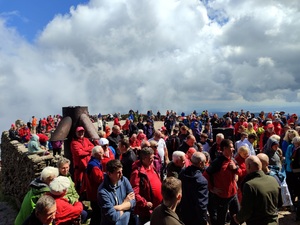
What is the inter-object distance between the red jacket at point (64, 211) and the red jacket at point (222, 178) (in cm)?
252

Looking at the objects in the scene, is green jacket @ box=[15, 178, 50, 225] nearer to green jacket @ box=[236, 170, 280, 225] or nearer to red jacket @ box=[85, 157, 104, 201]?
red jacket @ box=[85, 157, 104, 201]

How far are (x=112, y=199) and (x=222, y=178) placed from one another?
2.23 metres

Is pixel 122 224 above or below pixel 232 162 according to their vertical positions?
below

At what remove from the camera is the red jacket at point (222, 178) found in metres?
5.21

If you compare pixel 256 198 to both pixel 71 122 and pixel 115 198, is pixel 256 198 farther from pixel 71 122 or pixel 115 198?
pixel 71 122

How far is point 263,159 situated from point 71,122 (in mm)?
5261

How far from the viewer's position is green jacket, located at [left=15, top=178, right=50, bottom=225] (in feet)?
14.1

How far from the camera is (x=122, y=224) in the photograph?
4.18m

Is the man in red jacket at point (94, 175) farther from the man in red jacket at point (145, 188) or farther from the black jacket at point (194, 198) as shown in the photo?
the black jacket at point (194, 198)

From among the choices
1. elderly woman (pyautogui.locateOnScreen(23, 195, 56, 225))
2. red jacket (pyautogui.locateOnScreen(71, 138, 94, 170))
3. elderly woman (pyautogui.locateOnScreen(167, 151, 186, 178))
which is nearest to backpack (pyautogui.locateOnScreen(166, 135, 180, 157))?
red jacket (pyautogui.locateOnScreen(71, 138, 94, 170))

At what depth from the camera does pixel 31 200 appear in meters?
4.39

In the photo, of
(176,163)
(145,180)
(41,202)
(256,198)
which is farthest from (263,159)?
(41,202)

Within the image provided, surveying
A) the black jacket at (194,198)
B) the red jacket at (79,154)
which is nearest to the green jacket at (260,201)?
the black jacket at (194,198)

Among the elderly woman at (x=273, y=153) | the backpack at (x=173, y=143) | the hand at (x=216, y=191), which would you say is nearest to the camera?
the hand at (x=216, y=191)
